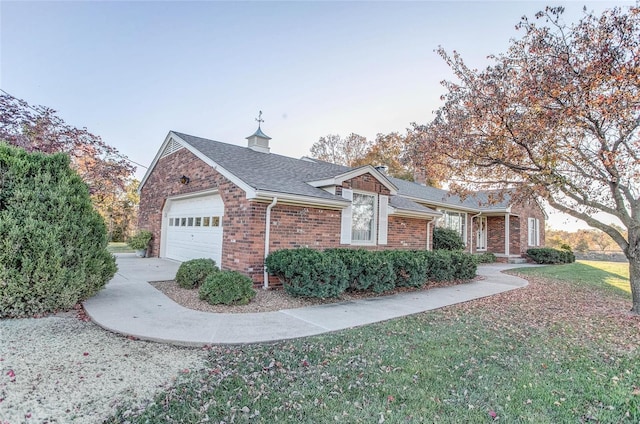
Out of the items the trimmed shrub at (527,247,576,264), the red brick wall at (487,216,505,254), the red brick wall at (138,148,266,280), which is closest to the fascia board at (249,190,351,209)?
the red brick wall at (138,148,266,280)

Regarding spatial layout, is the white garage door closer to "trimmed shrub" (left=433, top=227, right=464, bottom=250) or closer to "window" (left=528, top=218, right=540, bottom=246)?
"trimmed shrub" (left=433, top=227, right=464, bottom=250)

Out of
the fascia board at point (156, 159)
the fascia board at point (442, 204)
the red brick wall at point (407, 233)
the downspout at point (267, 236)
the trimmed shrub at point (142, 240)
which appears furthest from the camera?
the fascia board at point (442, 204)

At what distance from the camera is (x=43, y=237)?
5406 mm

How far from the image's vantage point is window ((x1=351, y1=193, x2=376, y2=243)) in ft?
34.0

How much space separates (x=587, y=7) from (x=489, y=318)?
6.17 m

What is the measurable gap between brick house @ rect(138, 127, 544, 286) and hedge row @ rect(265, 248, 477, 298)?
917 mm

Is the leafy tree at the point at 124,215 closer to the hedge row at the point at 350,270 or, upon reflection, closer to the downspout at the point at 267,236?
the downspout at the point at 267,236

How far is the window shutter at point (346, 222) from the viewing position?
9.84 metres

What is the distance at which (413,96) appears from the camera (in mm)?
11172

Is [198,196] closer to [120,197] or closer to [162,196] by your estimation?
[162,196]

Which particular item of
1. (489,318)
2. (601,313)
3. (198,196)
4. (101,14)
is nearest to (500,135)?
(489,318)

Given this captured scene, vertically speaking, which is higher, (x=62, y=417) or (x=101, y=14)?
(x=101, y=14)

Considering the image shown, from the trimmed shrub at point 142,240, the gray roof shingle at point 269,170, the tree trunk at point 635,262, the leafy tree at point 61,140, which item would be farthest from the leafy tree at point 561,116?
the trimmed shrub at point 142,240

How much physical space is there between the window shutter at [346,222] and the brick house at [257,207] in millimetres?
30
